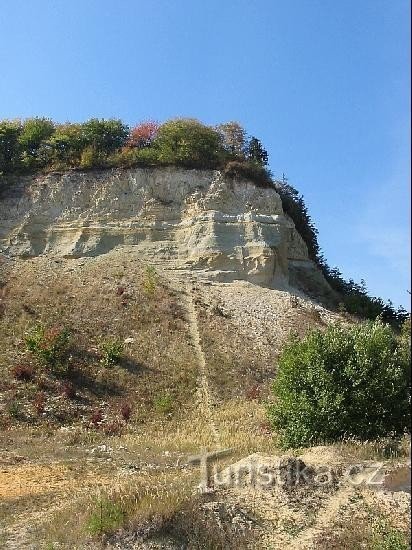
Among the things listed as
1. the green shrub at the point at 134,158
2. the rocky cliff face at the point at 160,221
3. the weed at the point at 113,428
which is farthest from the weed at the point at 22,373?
the green shrub at the point at 134,158

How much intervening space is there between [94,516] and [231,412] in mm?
11863

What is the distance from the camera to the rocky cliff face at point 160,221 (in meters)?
33.2

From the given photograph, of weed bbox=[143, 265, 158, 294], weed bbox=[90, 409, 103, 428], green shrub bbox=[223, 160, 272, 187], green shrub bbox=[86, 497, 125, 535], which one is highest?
green shrub bbox=[223, 160, 272, 187]

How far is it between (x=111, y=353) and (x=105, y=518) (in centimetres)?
1531

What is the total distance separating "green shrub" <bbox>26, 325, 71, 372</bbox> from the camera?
2309 centimetres

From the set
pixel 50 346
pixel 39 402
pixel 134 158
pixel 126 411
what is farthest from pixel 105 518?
pixel 134 158

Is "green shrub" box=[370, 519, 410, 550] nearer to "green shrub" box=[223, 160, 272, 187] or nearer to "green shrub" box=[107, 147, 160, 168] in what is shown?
"green shrub" box=[223, 160, 272, 187]

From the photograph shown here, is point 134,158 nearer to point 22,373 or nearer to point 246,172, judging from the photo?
point 246,172

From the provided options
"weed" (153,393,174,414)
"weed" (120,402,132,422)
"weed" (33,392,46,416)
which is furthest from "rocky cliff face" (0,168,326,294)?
"weed" (33,392,46,416)

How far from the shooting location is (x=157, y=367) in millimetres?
24594

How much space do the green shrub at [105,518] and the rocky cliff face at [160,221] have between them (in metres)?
23.3

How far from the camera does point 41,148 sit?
126 feet

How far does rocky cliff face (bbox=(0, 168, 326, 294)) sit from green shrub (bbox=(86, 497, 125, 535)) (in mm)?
23311

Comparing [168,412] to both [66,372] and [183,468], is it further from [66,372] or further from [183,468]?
[183,468]
